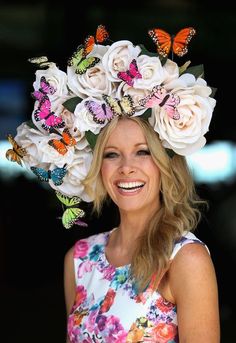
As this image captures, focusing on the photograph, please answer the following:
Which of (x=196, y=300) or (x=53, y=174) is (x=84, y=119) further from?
(x=196, y=300)

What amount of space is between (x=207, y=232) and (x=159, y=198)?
477cm

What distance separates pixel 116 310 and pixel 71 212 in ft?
1.43

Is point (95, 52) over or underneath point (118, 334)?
over

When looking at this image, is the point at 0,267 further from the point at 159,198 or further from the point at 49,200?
the point at 159,198

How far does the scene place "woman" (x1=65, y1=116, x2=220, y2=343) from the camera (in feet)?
7.09

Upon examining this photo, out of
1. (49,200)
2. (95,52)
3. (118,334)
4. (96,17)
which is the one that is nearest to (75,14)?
(96,17)

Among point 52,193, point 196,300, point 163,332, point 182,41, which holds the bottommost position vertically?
point 52,193

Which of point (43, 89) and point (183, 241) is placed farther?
point (43, 89)

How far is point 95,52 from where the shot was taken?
240 cm

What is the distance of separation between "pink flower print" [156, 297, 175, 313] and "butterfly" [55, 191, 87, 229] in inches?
18.9

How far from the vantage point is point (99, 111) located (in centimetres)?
236

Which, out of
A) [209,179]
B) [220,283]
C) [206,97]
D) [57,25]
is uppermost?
[57,25]

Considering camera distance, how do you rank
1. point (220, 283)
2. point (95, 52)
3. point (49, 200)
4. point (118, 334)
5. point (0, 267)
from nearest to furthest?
point (118, 334)
point (95, 52)
point (220, 283)
point (0, 267)
point (49, 200)

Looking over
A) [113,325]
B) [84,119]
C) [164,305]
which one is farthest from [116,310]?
[84,119]
